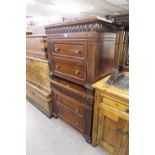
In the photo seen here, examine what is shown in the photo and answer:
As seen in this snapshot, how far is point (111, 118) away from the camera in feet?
3.70

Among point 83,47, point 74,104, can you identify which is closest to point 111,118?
point 74,104

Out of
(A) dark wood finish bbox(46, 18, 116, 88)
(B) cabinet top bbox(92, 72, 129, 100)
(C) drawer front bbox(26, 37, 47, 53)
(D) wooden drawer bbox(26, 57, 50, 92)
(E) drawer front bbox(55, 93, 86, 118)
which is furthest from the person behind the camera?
(D) wooden drawer bbox(26, 57, 50, 92)

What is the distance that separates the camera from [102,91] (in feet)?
3.68

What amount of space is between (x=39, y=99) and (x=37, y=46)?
94 cm

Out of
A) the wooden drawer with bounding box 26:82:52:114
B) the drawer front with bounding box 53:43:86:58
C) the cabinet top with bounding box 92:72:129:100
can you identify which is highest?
the drawer front with bounding box 53:43:86:58

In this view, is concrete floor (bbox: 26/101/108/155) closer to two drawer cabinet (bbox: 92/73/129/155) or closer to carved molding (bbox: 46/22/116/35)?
two drawer cabinet (bbox: 92/73/129/155)

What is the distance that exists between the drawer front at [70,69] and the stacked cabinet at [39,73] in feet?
0.94

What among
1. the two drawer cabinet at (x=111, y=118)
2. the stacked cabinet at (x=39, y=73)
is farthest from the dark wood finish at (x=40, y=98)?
the two drawer cabinet at (x=111, y=118)

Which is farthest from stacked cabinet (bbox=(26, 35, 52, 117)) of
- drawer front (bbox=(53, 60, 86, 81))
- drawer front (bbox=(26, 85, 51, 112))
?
drawer front (bbox=(53, 60, 86, 81))

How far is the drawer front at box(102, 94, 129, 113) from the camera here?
38.6 inches

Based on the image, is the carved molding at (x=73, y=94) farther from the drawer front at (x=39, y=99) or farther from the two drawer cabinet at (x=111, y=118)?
the drawer front at (x=39, y=99)

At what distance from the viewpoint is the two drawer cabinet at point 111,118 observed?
1.00m

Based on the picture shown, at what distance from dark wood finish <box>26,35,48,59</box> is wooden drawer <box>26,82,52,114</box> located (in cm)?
62
